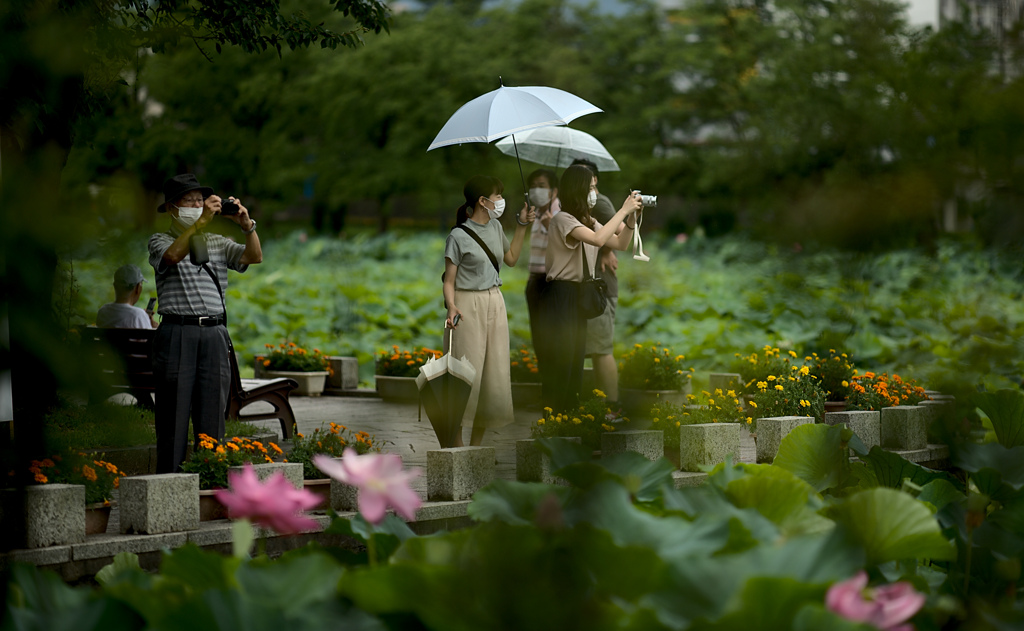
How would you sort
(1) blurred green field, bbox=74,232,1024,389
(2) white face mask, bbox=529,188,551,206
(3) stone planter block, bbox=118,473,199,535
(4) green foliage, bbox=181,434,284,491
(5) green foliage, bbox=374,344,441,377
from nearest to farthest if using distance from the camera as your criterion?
(1) blurred green field, bbox=74,232,1024,389 → (3) stone planter block, bbox=118,473,199,535 → (4) green foliage, bbox=181,434,284,491 → (2) white face mask, bbox=529,188,551,206 → (5) green foliage, bbox=374,344,441,377

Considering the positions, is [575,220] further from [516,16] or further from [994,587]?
[516,16]

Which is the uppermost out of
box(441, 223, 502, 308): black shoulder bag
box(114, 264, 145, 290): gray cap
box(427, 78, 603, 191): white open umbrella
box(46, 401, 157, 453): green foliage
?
box(427, 78, 603, 191): white open umbrella

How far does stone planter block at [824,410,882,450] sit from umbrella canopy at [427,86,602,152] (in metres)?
2.09

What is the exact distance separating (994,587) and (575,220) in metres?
3.78

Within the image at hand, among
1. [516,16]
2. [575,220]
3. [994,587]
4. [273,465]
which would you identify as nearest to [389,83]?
[516,16]

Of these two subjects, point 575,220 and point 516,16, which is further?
point 516,16

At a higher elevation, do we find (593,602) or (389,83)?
(389,83)

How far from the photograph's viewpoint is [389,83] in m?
26.0

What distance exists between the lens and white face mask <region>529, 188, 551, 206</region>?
6.40 m

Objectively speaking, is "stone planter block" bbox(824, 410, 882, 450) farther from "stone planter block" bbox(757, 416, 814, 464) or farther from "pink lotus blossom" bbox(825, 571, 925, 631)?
"pink lotus blossom" bbox(825, 571, 925, 631)

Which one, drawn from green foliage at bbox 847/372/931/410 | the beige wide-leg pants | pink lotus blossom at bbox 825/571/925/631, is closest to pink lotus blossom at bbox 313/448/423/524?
pink lotus blossom at bbox 825/571/925/631

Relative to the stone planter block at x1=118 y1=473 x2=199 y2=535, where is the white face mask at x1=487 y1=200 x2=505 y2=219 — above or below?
above

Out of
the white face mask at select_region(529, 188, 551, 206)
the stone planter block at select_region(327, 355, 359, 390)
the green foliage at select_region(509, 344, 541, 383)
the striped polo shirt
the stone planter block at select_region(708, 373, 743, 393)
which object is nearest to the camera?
the striped polo shirt

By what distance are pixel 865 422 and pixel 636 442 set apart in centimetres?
155
